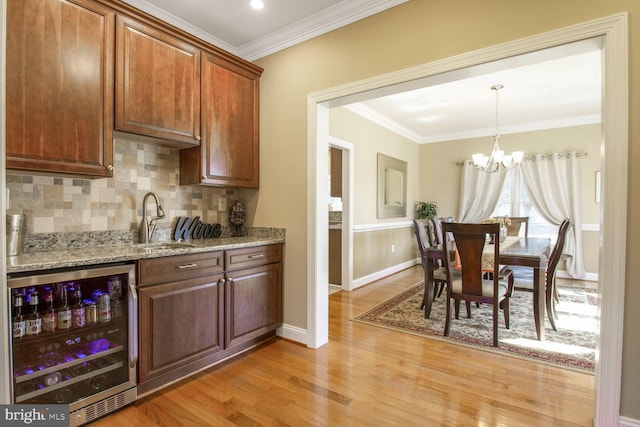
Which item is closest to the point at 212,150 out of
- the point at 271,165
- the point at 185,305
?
the point at 271,165

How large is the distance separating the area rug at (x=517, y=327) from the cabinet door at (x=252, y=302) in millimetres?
1041

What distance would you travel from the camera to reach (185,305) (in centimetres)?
223

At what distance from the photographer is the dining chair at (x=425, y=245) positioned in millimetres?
3520

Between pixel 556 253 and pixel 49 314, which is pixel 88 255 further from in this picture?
pixel 556 253

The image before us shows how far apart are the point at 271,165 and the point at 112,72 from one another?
1.38 meters

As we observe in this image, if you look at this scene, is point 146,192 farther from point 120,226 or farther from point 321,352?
point 321,352

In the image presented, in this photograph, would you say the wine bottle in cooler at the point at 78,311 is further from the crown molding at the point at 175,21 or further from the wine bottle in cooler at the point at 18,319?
the crown molding at the point at 175,21

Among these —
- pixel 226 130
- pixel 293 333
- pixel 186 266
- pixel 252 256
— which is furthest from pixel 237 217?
pixel 293 333

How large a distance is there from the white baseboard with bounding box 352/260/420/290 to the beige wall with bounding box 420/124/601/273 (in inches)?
51.8

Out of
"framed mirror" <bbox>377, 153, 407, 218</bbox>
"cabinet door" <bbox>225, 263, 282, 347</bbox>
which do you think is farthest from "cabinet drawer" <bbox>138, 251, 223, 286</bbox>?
"framed mirror" <bbox>377, 153, 407, 218</bbox>

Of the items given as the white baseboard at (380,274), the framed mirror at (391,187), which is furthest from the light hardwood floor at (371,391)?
the framed mirror at (391,187)

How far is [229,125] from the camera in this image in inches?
113

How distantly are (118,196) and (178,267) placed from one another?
0.78 m

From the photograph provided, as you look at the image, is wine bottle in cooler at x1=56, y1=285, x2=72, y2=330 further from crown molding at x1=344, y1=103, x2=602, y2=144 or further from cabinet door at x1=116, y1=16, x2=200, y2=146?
crown molding at x1=344, y1=103, x2=602, y2=144
